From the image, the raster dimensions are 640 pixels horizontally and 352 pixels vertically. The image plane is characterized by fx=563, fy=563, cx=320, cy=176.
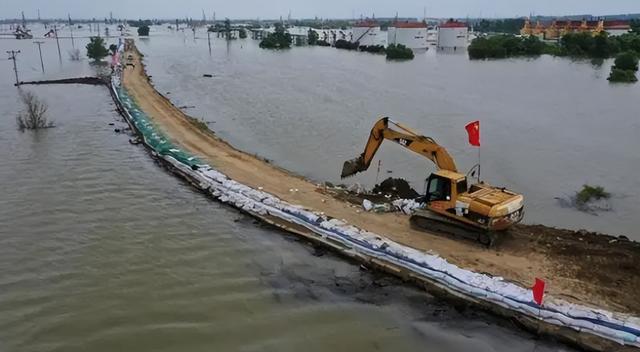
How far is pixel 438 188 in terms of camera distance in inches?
656

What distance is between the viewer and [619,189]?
80.7 ft

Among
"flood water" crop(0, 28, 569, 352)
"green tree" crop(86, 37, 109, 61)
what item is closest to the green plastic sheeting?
"flood water" crop(0, 28, 569, 352)

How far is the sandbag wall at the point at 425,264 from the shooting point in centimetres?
1230

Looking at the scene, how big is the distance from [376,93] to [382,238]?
1436 inches

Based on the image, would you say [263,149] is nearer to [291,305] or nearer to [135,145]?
[135,145]

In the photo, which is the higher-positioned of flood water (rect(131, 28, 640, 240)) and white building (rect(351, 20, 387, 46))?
white building (rect(351, 20, 387, 46))

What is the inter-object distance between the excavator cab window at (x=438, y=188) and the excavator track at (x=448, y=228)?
581mm

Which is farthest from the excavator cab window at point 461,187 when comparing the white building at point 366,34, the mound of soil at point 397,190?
the white building at point 366,34

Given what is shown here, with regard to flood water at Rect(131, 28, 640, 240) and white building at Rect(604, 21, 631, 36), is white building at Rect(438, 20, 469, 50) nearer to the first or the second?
white building at Rect(604, 21, 631, 36)

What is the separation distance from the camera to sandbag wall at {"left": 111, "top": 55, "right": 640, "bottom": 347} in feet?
40.4

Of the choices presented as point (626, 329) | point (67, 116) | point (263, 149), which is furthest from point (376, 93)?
point (626, 329)

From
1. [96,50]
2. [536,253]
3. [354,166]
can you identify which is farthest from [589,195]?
[96,50]

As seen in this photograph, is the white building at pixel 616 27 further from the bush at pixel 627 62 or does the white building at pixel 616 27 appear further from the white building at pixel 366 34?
the bush at pixel 627 62

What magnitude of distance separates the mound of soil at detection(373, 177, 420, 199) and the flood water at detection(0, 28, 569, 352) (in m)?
4.84
